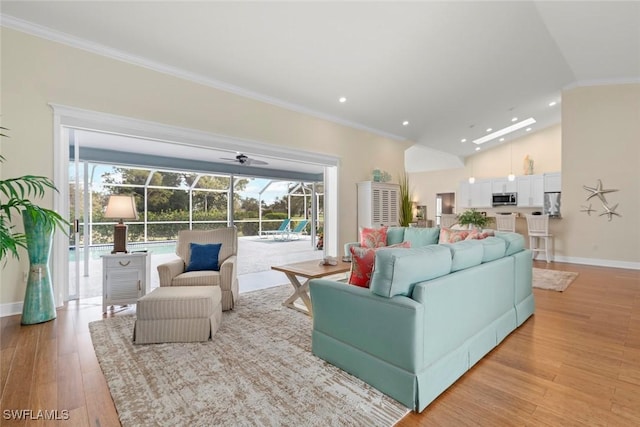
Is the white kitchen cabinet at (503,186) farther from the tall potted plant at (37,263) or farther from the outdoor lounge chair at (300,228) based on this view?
the tall potted plant at (37,263)

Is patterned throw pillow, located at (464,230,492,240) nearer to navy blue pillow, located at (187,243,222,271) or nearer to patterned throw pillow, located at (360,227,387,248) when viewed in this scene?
patterned throw pillow, located at (360,227,387,248)

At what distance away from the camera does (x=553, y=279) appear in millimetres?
4977

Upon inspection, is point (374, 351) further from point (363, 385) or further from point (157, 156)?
point (157, 156)

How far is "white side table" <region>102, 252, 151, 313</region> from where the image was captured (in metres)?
3.39

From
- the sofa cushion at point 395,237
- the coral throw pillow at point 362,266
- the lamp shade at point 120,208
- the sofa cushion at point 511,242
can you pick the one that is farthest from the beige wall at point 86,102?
the sofa cushion at point 511,242

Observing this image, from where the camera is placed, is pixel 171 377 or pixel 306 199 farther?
pixel 306 199

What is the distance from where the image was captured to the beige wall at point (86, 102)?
3.09 metres

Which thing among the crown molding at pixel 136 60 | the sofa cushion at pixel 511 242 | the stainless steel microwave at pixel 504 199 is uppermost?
the crown molding at pixel 136 60

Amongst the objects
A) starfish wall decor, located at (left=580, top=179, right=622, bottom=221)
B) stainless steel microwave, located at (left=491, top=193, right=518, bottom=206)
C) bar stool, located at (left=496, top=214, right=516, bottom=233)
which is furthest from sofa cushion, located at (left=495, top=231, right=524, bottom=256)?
stainless steel microwave, located at (left=491, top=193, right=518, bottom=206)

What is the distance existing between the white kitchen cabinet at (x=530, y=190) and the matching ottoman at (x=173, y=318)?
9.20 metres

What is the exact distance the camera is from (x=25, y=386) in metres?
1.89

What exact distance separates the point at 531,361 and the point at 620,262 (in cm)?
581

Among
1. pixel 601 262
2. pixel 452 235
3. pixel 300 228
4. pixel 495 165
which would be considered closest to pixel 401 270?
pixel 452 235

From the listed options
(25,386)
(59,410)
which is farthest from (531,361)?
(25,386)
